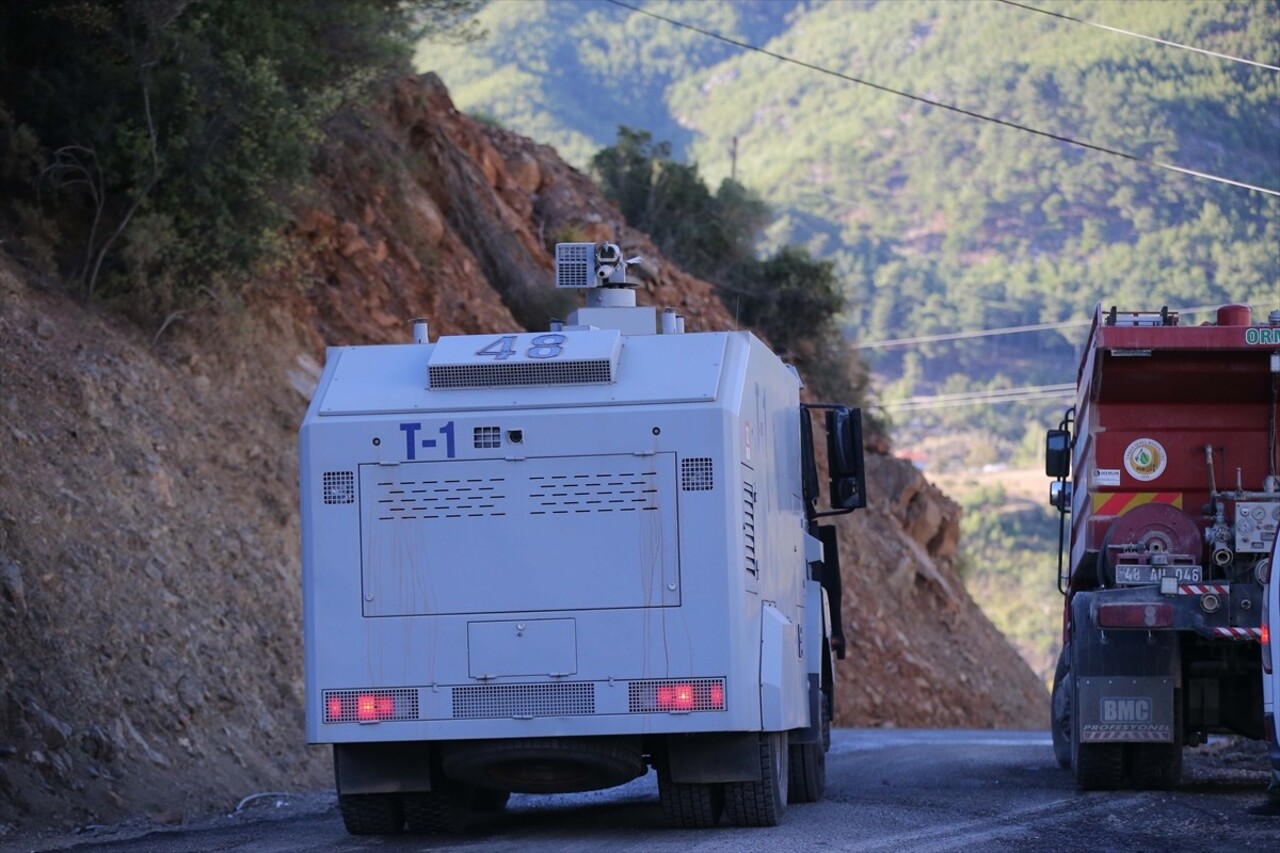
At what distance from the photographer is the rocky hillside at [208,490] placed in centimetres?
1368

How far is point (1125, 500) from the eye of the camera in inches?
524

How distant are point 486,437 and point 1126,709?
17.7ft

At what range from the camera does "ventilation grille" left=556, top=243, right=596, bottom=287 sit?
11961mm

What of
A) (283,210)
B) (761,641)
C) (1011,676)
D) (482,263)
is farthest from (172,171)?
(1011,676)

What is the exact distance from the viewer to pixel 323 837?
10.9 metres

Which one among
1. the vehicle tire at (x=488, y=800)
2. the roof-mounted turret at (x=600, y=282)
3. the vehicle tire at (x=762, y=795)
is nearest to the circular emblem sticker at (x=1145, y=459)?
the roof-mounted turret at (x=600, y=282)

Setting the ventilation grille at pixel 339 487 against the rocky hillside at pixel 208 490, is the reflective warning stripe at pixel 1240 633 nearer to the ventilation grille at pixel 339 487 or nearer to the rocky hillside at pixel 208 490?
Result: the ventilation grille at pixel 339 487

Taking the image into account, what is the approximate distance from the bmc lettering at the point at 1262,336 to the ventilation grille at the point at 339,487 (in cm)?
651

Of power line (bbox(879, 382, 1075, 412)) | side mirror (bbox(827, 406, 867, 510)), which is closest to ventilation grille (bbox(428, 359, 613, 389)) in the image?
side mirror (bbox(827, 406, 867, 510))

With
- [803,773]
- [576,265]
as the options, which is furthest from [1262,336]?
[576,265]

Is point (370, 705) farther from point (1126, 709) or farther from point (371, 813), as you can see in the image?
point (1126, 709)

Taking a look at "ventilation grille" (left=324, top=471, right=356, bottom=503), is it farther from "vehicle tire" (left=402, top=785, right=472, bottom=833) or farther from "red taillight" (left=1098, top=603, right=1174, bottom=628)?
"red taillight" (left=1098, top=603, right=1174, bottom=628)

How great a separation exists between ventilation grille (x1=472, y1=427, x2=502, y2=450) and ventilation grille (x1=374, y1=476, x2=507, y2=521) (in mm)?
181

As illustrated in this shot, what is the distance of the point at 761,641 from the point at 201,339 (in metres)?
11.5
